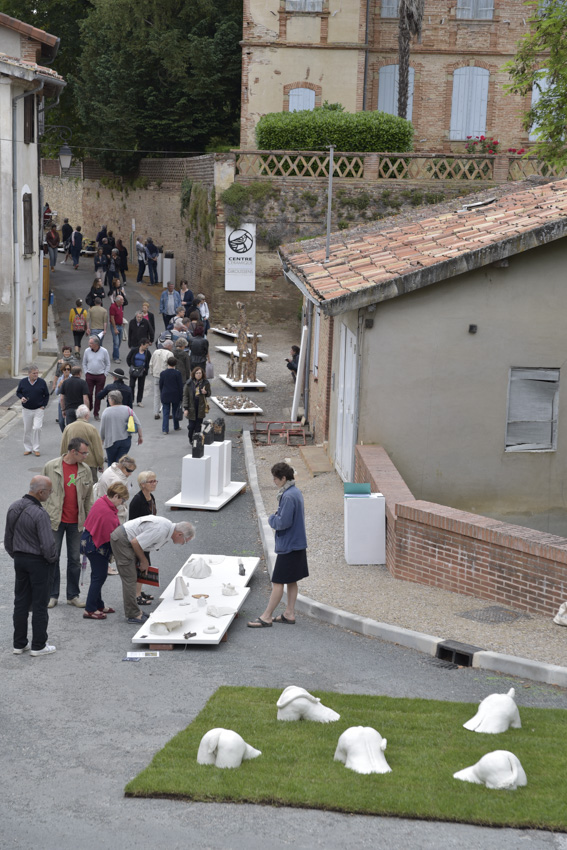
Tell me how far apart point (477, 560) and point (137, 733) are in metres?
4.36

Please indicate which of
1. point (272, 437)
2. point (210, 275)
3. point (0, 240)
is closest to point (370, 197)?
point (210, 275)

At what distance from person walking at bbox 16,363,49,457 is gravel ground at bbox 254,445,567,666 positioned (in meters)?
5.70

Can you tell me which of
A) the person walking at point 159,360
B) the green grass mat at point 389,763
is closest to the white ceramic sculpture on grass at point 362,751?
the green grass mat at point 389,763

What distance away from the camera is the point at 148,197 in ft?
139

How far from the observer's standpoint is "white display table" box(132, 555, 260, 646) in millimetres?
9570

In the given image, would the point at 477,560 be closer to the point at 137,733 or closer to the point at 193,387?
the point at 137,733

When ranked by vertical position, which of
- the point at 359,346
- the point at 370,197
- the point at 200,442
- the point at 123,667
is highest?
the point at 370,197

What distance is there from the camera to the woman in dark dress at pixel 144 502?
10.5 metres

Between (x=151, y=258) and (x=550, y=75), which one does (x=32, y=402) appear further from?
(x=151, y=258)

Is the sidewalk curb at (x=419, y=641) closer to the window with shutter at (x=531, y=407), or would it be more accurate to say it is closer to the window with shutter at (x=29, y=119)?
the window with shutter at (x=531, y=407)

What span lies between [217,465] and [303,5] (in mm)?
26088

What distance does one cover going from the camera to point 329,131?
3162 cm

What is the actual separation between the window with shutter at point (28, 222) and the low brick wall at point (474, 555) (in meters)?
16.5

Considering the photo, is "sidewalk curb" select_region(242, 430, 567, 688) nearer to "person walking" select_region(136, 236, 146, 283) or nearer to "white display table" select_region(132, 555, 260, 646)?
"white display table" select_region(132, 555, 260, 646)
